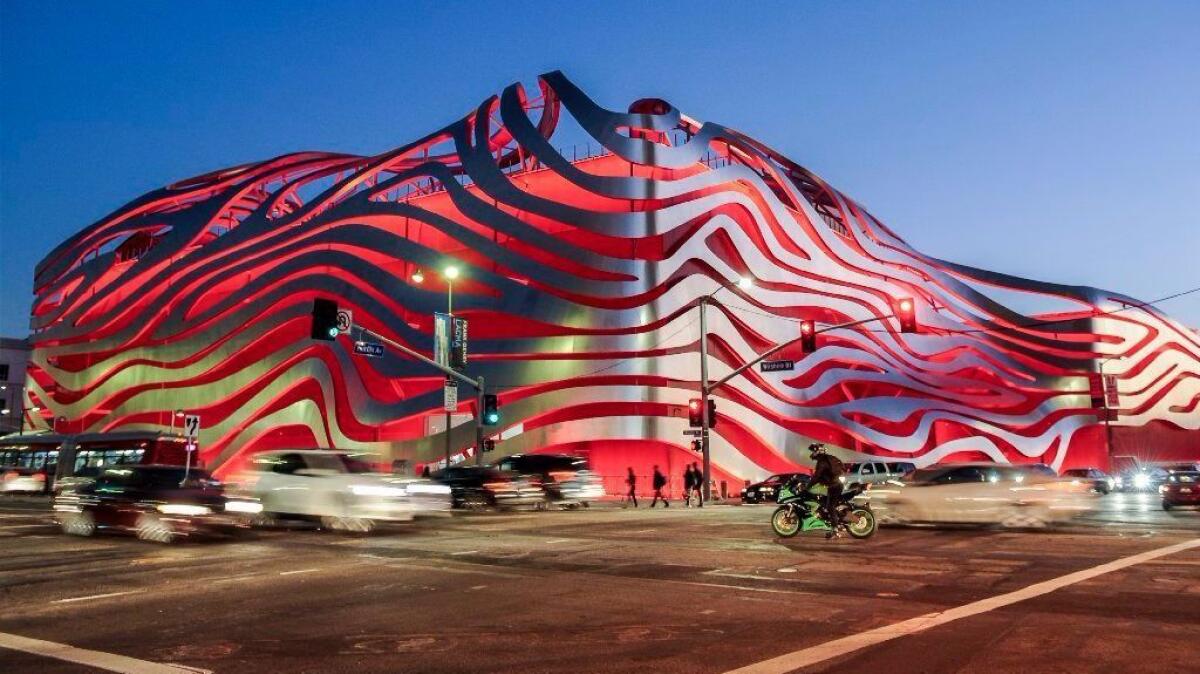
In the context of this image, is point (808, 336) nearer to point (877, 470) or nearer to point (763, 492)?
point (763, 492)

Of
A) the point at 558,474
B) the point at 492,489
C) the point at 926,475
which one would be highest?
the point at 558,474

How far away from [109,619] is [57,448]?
42957mm

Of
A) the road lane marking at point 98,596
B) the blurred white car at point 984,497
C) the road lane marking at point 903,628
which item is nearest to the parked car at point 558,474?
the blurred white car at point 984,497

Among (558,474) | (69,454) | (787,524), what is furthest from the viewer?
(69,454)

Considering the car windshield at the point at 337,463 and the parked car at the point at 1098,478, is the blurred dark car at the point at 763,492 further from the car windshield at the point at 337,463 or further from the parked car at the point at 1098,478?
the car windshield at the point at 337,463

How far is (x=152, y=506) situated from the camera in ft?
58.3

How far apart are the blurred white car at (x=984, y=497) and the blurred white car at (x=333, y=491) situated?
1090 centimetres

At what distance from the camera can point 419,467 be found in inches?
1811

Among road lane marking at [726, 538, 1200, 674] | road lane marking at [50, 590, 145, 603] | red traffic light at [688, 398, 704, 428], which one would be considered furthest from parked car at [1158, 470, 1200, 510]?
road lane marking at [50, 590, 145, 603]

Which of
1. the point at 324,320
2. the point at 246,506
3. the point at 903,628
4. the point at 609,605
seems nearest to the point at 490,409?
the point at 324,320

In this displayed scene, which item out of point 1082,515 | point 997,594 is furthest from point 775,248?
point 997,594

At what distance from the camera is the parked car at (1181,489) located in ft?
92.4

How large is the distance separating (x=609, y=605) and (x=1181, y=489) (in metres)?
25.6

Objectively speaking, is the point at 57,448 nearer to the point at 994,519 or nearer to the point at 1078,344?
the point at 994,519
